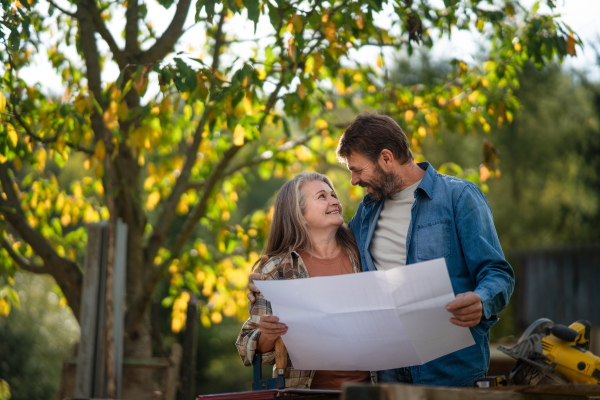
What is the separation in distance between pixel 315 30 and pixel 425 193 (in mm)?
1744

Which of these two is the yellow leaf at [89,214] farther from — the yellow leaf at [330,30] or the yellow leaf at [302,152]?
the yellow leaf at [330,30]

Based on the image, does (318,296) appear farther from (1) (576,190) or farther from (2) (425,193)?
(1) (576,190)

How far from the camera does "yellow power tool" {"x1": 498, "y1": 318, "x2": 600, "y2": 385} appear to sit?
2.70 meters

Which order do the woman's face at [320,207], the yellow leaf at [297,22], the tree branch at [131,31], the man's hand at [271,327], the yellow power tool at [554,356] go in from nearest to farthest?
1. the man's hand at [271,327]
2. the woman's face at [320,207]
3. the yellow power tool at [554,356]
4. the yellow leaf at [297,22]
5. the tree branch at [131,31]

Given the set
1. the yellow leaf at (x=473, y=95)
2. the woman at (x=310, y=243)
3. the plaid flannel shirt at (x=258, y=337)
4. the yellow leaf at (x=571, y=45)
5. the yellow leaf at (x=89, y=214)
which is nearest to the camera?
the plaid flannel shirt at (x=258, y=337)

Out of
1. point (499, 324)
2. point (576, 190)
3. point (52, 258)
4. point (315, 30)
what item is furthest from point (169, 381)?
point (576, 190)

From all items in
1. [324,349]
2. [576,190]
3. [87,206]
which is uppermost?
[576,190]

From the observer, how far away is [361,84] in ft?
18.1

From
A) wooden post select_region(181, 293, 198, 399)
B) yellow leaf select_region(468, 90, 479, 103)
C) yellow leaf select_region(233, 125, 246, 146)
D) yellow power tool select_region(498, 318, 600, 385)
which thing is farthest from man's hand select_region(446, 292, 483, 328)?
yellow leaf select_region(468, 90, 479, 103)

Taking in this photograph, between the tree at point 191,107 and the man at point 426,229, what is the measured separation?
3.02 feet

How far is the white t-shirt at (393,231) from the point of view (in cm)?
241

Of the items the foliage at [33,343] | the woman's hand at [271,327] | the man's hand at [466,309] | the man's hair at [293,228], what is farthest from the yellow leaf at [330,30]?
the foliage at [33,343]

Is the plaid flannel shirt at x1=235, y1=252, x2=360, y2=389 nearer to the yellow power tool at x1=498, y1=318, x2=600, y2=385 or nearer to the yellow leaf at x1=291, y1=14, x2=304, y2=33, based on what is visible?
the yellow power tool at x1=498, y1=318, x2=600, y2=385

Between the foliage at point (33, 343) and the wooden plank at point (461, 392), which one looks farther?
the foliage at point (33, 343)
